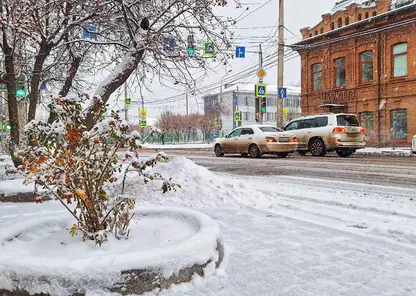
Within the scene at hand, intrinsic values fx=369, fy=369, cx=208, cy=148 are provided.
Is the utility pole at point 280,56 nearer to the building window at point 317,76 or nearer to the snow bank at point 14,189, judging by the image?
the building window at point 317,76

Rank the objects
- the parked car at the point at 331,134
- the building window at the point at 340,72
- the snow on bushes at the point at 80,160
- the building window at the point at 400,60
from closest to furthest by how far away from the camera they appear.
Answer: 1. the snow on bushes at the point at 80,160
2. the parked car at the point at 331,134
3. the building window at the point at 400,60
4. the building window at the point at 340,72

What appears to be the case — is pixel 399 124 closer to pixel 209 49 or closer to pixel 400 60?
pixel 400 60

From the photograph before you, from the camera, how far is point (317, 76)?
28781 millimetres

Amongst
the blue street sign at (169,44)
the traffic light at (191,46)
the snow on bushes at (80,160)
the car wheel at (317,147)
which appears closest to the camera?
the snow on bushes at (80,160)

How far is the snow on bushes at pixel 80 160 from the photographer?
296 centimetres

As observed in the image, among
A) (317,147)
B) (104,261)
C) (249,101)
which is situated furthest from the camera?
(249,101)

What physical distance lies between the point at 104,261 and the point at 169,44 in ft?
19.3

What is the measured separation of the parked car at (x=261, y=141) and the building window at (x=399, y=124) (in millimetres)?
10944

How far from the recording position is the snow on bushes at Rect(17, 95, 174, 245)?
2959 millimetres

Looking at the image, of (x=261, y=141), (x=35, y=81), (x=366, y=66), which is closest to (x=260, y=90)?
(x=261, y=141)

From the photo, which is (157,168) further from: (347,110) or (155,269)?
(347,110)

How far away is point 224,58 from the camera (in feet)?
25.7

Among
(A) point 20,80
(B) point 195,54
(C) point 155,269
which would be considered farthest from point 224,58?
(C) point 155,269

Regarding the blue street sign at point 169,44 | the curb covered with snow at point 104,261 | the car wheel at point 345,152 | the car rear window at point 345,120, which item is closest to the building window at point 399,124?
the car wheel at point 345,152
